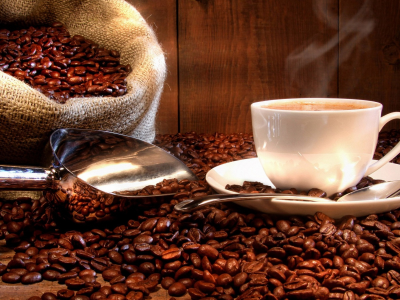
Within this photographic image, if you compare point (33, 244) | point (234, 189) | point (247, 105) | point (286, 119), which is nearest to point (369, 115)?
point (286, 119)

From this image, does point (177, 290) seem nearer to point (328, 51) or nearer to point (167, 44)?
point (167, 44)

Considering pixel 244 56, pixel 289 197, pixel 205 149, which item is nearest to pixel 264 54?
pixel 244 56

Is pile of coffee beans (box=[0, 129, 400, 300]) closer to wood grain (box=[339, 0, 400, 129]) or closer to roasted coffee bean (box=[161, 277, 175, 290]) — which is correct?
roasted coffee bean (box=[161, 277, 175, 290])

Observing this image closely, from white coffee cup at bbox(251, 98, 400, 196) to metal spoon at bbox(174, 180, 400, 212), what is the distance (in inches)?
2.4

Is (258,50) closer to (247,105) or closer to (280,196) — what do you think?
(247,105)

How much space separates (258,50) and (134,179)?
1.21 metres

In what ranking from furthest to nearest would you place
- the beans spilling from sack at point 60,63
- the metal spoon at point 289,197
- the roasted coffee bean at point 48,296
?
the beans spilling from sack at point 60,63 → the metal spoon at point 289,197 → the roasted coffee bean at point 48,296

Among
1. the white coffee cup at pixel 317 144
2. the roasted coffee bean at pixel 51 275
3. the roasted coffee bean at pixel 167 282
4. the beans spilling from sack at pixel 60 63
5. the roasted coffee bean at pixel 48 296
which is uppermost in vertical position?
the beans spilling from sack at pixel 60 63

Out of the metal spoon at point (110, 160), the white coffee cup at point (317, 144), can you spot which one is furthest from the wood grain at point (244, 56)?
the white coffee cup at point (317, 144)

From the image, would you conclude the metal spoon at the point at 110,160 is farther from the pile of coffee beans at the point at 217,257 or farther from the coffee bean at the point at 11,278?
the coffee bean at the point at 11,278

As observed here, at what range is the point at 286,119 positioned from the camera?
1.00m

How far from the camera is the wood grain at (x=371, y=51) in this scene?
2.17 meters

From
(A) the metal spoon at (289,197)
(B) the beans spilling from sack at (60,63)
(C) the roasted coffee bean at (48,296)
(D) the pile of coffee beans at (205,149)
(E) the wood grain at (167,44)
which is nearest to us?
(C) the roasted coffee bean at (48,296)

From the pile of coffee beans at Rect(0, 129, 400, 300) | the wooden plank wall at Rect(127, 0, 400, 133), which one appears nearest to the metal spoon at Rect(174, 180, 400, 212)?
the pile of coffee beans at Rect(0, 129, 400, 300)
